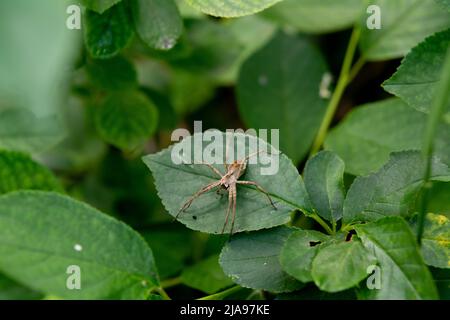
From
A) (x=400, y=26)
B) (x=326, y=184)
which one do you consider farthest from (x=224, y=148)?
(x=400, y=26)

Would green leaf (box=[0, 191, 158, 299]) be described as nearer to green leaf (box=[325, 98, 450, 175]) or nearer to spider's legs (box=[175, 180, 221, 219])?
spider's legs (box=[175, 180, 221, 219])

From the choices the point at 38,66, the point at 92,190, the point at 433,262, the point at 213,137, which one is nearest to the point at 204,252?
the point at 92,190

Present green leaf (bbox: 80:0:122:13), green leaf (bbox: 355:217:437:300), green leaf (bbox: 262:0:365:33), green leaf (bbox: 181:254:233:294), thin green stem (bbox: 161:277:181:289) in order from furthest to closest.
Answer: green leaf (bbox: 262:0:365:33) < thin green stem (bbox: 161:277:181:289) < green leaf (bbox: 181:254:233:294) < green leaf (bbox: 80:0:122:13) < green leaf (bbox: 355:217:437:300)

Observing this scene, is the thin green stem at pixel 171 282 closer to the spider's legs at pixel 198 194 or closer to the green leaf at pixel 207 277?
the green leaf at pixel 207 277

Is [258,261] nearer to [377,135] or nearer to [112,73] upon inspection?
[377,135]

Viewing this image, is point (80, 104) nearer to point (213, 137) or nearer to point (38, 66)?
point (213, 137)

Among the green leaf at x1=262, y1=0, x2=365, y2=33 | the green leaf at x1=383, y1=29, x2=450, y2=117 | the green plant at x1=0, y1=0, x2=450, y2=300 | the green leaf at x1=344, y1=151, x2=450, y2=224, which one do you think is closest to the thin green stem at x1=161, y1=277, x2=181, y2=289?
the green plant at x1=0, y1=0, x2=450, y2=300
